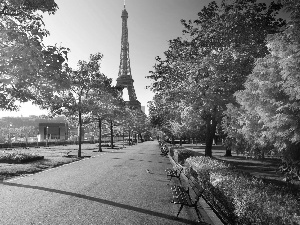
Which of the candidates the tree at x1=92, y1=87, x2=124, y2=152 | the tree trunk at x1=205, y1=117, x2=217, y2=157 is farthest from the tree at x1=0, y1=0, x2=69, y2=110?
the tree at x1=92, y1=87, x2=124, y2=152

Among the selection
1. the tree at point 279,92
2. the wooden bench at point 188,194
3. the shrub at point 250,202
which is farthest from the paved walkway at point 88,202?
the tree at point 279,92

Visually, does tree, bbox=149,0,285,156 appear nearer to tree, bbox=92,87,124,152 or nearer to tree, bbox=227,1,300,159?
tree, bbox=227,1,300,159

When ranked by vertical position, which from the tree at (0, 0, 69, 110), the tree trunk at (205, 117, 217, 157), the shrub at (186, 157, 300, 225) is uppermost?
the tree at (0, 0, 69, 110)

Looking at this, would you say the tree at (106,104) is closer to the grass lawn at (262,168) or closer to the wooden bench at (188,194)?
the grass lawn at (262,168)

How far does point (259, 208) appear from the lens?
20.0ft

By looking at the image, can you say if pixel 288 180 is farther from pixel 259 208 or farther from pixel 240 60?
pixel 259 208

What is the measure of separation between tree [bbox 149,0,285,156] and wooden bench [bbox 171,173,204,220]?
679 centimetres

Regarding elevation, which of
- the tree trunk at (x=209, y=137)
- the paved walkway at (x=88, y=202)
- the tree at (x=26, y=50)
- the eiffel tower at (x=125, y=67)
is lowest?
the paved walkway at (x=88, y=202)

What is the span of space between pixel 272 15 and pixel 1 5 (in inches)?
722

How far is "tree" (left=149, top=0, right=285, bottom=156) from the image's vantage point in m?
19.8

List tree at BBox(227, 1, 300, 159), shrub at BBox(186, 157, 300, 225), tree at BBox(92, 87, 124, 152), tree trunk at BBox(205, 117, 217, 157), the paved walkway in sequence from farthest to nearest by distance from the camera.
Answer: tree at BBox(92, 87, 124, 152), tree trunk at BBox(205, 117, 217, 157), the paved walkway, tree at BBox(227, 1, 300, 159), shrub at BBox(186, 157, 300, 225)

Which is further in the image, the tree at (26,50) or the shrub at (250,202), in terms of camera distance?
the tree at (26,50)

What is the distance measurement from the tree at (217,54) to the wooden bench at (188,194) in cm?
679

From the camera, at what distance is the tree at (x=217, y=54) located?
1980cm
